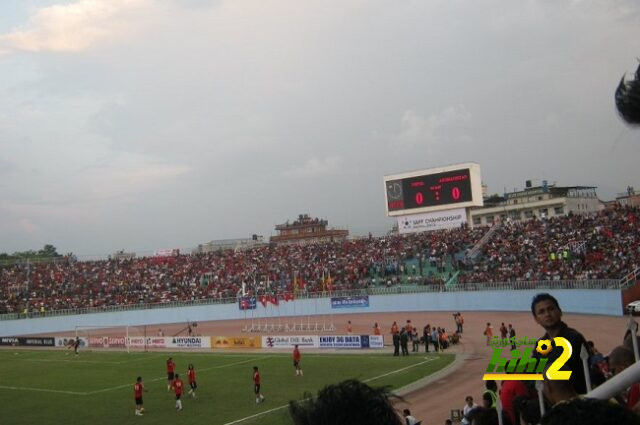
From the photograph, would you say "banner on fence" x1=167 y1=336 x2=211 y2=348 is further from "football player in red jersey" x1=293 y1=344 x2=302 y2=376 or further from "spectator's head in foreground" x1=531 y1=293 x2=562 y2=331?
"spectator's head in foreground" x1=531 y1=293 x2=562 y2=331

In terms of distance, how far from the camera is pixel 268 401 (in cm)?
2428

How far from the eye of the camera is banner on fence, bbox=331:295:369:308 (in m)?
57.3

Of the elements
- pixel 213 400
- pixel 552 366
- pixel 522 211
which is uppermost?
pixel 522 211

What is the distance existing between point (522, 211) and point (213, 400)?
7119cm

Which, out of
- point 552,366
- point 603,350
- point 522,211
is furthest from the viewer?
point 522,211

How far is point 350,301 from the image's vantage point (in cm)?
5766

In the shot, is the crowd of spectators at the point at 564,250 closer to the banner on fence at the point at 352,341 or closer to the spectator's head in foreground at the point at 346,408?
the banner on fence at the point at 352,341

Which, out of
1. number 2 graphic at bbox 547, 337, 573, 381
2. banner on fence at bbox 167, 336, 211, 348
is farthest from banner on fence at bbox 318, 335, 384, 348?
number 2 graphic at bbox 547, 337, 573, 381

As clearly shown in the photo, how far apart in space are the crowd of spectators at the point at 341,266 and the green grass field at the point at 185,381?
20.6 m

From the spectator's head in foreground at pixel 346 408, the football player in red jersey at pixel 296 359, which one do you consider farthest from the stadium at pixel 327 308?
the spectator's head in foreground at pixel 346 408

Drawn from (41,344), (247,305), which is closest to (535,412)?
(247,305)

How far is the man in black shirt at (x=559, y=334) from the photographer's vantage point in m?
4.57

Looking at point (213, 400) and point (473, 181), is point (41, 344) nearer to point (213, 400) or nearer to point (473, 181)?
point (213, 400)

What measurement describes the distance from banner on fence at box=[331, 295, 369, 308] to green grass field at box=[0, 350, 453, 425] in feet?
63.4
